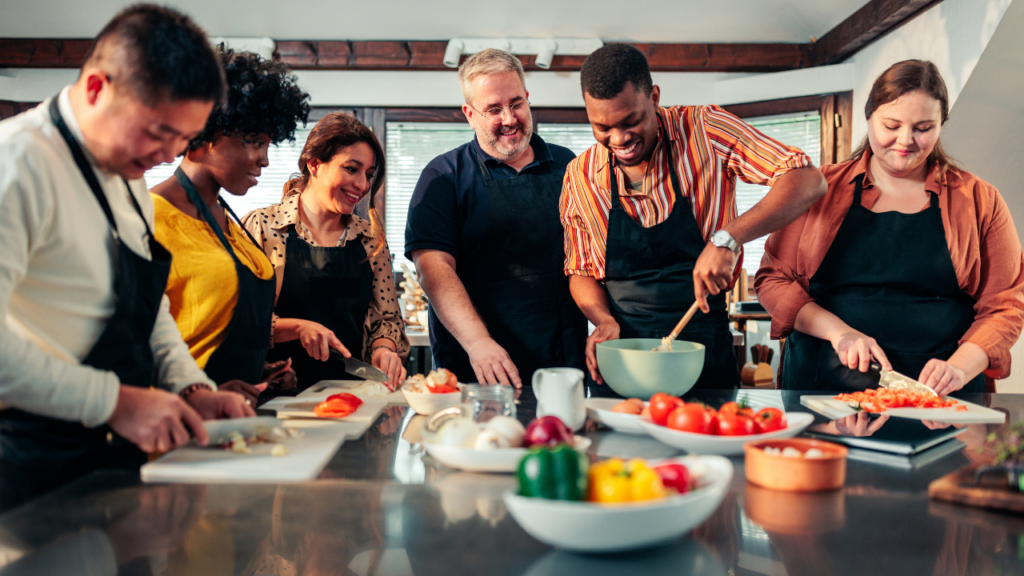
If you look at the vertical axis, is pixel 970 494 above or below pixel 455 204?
below

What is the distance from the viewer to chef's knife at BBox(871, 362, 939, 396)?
5.41 ft

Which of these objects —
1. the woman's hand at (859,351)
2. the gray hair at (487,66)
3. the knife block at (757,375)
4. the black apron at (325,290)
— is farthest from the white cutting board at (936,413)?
the knife block at (757,375)

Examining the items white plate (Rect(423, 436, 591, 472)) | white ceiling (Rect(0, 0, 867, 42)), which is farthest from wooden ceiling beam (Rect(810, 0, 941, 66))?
white plate (Rect(423, 436, 591, 472))

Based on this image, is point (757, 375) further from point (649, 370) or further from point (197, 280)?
point (197, 280)

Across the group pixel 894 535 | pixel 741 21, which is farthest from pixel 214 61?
pixel 741 21

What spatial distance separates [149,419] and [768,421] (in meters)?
1.04

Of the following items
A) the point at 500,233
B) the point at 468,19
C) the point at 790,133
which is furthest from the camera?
the point at 790,133

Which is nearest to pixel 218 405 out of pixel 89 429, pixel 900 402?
pixel 89 429

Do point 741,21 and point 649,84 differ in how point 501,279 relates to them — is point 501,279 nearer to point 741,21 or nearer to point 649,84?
point 649,84

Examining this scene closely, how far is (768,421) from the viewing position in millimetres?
1258

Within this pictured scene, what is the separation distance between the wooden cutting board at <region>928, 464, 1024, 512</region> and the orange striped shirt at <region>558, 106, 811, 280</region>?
109 cm

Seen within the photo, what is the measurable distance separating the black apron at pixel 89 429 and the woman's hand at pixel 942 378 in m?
1.72

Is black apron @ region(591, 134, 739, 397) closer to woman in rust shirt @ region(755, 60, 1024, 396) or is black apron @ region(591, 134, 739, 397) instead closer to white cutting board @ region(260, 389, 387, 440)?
woman in rust shirt @ region(755, 60, 1024, 396)

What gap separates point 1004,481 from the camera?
1.01 m
